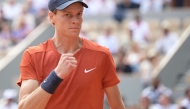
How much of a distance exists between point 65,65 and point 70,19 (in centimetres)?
40

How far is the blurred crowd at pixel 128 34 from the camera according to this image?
1245cm

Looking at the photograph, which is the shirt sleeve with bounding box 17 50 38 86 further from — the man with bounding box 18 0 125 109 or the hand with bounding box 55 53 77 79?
the hand with bounding box 55 53 77 79

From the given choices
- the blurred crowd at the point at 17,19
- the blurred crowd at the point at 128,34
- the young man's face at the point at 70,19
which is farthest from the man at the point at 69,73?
the blurred crowd at the point at 17,19

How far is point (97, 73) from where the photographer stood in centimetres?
439

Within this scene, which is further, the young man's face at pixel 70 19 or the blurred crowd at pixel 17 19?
the blurred crowd at pixel 17 19

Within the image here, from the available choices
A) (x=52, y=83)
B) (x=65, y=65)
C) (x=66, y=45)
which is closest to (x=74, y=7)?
(x=66, y=45)

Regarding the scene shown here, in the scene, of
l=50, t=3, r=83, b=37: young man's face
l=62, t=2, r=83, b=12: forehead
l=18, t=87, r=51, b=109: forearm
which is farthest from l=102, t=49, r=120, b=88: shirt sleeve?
l=18, t=87, r=51, b=109: forearm

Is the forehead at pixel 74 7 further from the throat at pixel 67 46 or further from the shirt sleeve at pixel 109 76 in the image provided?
the shirt sleeve at pixel 109 76

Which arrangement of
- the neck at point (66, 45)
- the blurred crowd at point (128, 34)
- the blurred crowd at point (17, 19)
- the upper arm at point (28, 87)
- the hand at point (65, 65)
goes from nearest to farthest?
the hand at point (65, 65), the upper arm at point (28, 87), the neck at point (66, 45), the blurred crowd at point (128, 34), the blurred crowd at point (17, 19)

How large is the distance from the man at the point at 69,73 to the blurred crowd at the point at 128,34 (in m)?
7.26

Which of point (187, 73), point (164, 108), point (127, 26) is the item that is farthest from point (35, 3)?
point (164, 108)

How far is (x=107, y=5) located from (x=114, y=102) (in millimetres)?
12841

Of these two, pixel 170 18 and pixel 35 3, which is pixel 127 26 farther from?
pixel 35 3

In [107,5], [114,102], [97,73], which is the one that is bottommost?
[107,5]
